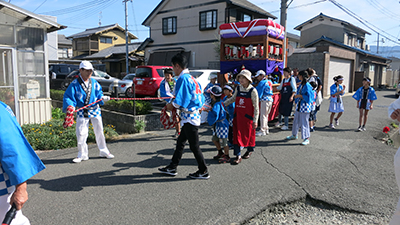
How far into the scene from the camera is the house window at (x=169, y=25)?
27.3 metres

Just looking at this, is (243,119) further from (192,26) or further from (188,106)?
(192,26)

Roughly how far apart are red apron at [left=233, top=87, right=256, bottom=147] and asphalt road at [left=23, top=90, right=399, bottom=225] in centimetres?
50

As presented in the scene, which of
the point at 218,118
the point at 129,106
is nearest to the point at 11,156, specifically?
the point at 218,118

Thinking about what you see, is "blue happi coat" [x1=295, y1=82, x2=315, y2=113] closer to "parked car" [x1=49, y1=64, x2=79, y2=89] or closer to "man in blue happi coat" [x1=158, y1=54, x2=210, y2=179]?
"man in blue happi coat" [x1=158, y1=54, x2=210, y2=179]

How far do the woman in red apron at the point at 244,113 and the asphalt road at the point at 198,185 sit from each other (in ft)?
1.55

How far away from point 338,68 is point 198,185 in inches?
869

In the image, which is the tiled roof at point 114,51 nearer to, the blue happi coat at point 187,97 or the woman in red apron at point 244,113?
the woman in red apron at point 244,113

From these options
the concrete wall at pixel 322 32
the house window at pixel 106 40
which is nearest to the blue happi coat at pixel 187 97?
the concrete wall at pixel 322 32

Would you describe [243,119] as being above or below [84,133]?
above

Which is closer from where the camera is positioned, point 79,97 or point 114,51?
point 79,97

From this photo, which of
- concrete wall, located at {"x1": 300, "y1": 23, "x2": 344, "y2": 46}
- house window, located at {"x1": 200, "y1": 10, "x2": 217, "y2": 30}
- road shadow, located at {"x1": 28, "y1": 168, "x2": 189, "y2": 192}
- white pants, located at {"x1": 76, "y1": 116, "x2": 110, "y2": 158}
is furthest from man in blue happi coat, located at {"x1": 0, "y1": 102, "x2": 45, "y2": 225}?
concrete wall, located at {"x1": 300, "y1": 23, "x2": 344, "y2": 46}

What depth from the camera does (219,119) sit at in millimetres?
5371

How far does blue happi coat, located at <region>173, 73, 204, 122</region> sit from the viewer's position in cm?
431

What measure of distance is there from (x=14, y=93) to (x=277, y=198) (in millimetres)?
7379
